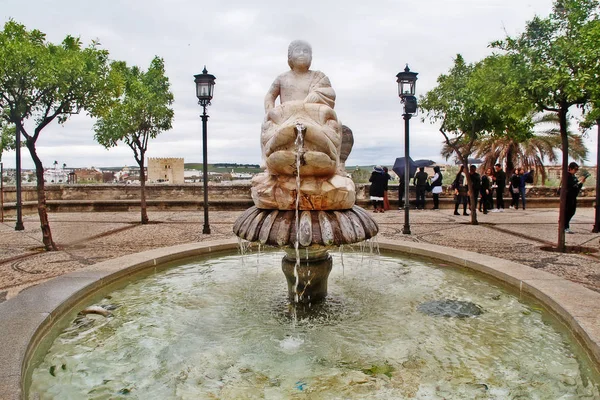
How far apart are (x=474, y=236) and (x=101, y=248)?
6382 millimetres

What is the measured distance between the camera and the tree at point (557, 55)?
191 inches

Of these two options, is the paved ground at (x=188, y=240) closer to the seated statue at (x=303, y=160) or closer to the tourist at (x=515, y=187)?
the seated statue at (x=303, y=160)

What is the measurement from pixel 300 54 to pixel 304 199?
157cm

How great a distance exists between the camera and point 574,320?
9.12 feet

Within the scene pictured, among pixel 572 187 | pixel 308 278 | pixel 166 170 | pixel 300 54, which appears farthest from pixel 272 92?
pixel 166 170

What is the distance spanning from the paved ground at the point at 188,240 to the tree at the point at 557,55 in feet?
3.27

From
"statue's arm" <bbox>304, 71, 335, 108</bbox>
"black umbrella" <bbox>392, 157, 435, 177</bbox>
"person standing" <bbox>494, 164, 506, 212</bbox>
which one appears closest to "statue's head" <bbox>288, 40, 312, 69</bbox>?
"statue's arm" <bbox>304, 71, 335, 108</bbox>

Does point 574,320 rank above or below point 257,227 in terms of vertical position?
below

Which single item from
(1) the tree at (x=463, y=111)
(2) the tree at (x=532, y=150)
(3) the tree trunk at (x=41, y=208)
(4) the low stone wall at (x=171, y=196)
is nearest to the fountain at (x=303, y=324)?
(3) the tree trunk at (x=41, y=208)

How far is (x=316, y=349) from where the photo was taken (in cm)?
271

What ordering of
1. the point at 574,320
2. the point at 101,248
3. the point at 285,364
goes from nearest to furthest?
the point at 285,364 → the point at 574,320 → the point at 101,248

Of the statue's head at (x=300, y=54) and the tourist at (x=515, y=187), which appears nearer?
the statue's head at (x=300, y=54)

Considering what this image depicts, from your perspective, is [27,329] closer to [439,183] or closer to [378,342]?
[378,342]

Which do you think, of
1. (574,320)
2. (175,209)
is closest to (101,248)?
(574,320)
